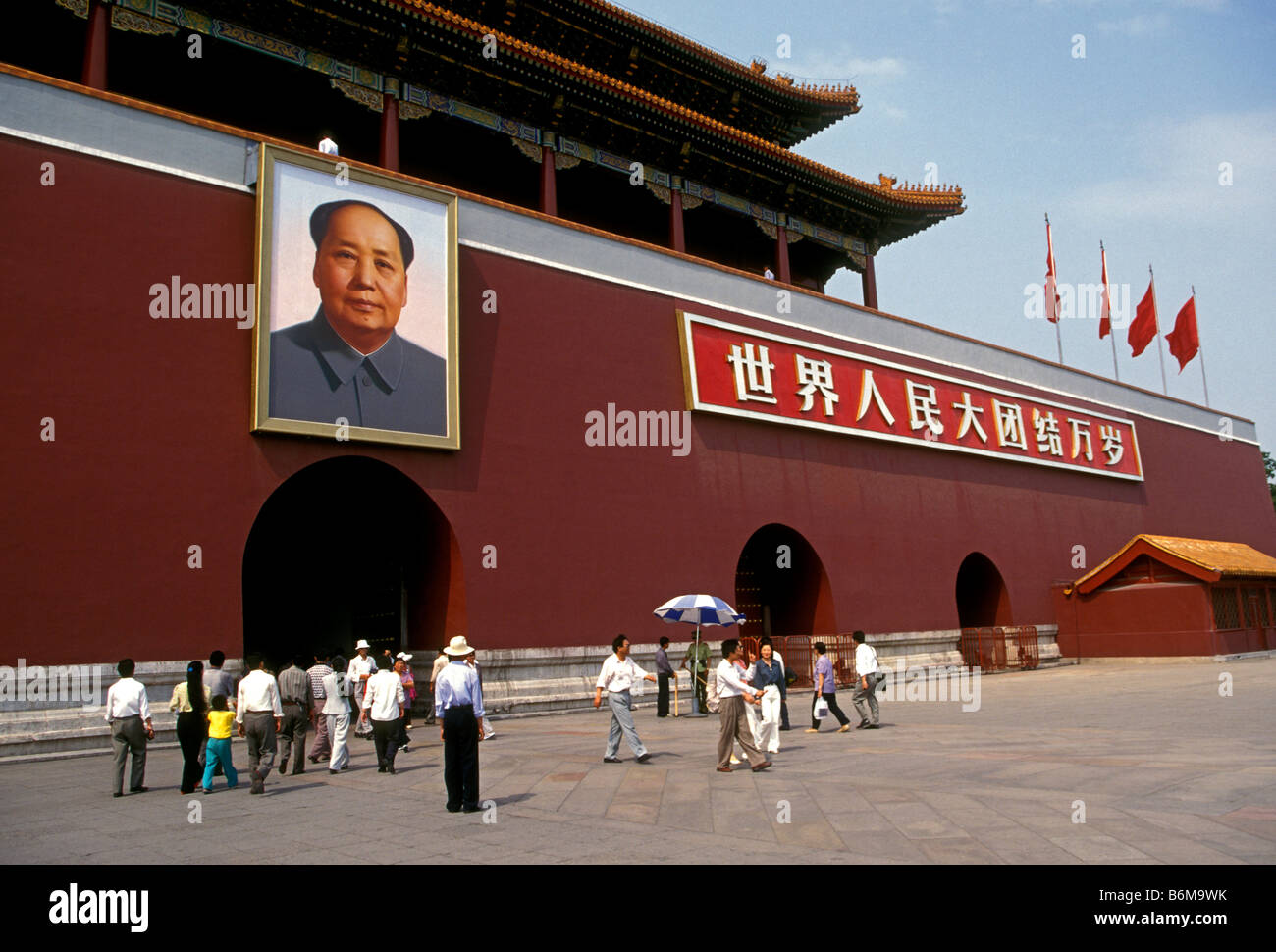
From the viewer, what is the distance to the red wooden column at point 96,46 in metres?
13.6

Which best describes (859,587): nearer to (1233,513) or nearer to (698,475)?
Answer: (698,475)

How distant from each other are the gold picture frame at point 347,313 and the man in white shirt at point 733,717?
648 cm

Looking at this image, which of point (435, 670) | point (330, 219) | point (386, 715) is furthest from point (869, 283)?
point (386, 715)

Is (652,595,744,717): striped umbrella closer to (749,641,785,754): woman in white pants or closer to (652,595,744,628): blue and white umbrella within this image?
(652,595,744,628): blue and white umbrella

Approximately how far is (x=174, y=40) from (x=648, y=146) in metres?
8.59

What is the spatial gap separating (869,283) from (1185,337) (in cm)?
1301

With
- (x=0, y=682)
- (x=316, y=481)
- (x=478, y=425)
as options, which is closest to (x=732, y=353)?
(x=478, y=425)

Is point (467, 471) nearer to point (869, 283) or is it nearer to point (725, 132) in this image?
point (725, 132)

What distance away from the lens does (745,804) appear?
7824mm

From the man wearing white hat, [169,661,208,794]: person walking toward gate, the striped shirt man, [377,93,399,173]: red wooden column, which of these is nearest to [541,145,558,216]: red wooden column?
[377,93,399,173]: red wooden column

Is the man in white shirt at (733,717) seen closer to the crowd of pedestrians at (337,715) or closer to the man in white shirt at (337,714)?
the crowd of pedestrians at (337,715)

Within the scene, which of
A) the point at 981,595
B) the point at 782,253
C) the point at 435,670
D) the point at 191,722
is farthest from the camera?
the point at 981,595

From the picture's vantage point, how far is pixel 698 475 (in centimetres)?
1828

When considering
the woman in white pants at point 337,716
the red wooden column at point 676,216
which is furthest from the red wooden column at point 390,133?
the woman in white pants at point 337,716
